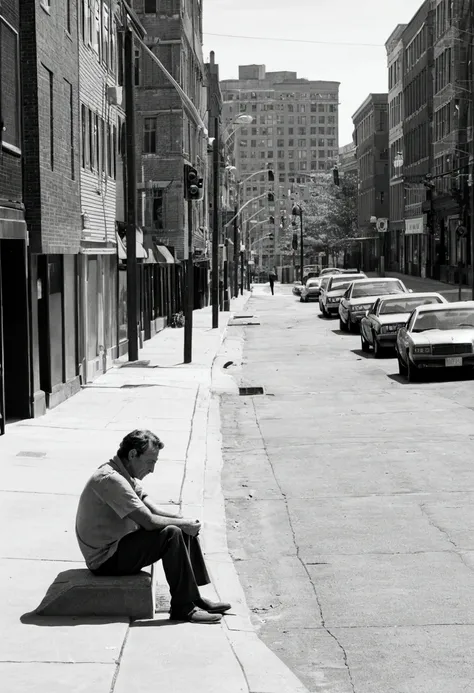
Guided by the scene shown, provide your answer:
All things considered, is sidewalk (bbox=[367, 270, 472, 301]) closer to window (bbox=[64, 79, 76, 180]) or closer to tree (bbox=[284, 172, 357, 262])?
window (bbox=[64, 79, 76, 180])

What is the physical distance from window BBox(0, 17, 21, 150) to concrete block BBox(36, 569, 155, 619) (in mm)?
9714

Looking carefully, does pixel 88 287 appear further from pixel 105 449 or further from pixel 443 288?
pixel 443 288

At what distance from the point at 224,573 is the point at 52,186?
36.9ft

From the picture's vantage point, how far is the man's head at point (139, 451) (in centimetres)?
791

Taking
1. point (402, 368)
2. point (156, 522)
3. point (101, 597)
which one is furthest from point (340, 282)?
point (101, 597)

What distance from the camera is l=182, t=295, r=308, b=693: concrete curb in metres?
6.88

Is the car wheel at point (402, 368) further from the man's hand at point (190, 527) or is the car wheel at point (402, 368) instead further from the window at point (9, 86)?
the man's hand at point (190, 527)

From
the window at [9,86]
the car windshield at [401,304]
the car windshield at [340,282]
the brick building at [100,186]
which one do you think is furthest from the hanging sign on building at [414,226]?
the window at [9,86]

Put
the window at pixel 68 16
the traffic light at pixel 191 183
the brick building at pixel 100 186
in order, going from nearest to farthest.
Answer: the window at pixel 68 16, the brick building at pixel 100 186, the traffic light at pixel 191 183

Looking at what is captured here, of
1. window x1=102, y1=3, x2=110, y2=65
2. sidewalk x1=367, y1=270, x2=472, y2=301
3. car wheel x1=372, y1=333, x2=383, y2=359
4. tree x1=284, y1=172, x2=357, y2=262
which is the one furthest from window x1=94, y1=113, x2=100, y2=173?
tree x1=284, y1=172, x2=357, y2=262

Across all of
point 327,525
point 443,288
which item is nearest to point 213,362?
point 327,525

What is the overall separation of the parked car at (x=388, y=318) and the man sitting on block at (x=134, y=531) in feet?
74.4

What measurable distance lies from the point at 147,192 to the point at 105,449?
1238 inches

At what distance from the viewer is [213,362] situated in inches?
1174
